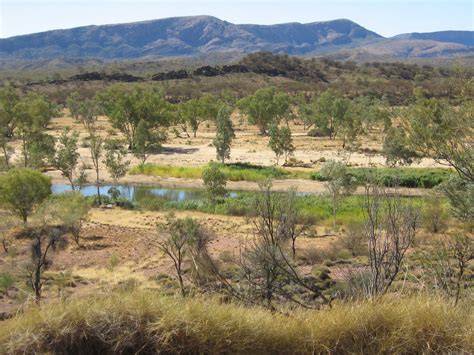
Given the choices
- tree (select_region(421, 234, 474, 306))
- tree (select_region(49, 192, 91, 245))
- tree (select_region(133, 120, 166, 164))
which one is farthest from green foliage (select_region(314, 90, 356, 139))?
tree (select_region(421, 234, 474, 306))

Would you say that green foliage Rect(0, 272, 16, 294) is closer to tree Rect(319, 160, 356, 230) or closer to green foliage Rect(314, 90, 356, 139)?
tree Rect(319, 160, 356, 230)

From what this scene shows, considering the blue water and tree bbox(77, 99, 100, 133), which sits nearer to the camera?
the blue water

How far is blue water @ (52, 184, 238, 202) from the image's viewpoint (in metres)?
43.4

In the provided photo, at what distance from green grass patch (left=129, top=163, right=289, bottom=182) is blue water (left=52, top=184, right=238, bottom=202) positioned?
11.7ft

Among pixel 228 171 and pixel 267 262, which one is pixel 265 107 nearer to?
pixel 228 171

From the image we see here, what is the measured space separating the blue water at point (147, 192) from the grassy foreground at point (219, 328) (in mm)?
36714

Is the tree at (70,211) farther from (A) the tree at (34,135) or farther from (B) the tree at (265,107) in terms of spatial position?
(B) the tree at (265,107)

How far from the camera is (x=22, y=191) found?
2905 cm

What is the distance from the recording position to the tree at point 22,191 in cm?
2894

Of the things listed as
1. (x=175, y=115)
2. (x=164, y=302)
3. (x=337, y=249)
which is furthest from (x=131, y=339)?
(x=175, y=115)

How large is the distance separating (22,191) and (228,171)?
2235 centimetres

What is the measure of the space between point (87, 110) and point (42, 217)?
53.2 metres

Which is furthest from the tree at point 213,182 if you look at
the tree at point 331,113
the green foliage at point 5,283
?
the tree at point 331,113

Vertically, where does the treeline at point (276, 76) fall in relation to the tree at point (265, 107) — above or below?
above
